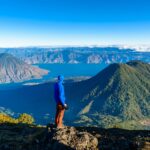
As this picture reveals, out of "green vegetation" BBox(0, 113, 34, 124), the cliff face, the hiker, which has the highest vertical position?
the hiker

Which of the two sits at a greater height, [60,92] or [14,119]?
[60,92]

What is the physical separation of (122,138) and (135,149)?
276 centimetres

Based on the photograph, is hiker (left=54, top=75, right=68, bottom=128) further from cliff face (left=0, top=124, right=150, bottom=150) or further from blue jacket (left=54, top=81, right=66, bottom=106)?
cliff face (left=0, top=124, right=150, bottom=150)

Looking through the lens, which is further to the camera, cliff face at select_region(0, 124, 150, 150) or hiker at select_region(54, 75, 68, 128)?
hiker at select_region(54, 75, 68, 128)

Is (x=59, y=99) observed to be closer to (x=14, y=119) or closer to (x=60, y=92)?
(x=60, y=92)

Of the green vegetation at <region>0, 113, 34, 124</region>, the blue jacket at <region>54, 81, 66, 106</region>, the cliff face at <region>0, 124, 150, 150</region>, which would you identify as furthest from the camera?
the green vegetation at <region>0, 113, 34, 124</region>

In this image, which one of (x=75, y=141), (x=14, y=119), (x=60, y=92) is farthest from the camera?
(x=14, y=119)

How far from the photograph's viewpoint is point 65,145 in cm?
2764

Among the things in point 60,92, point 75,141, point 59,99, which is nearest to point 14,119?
point 59,99

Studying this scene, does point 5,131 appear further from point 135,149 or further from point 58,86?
point 135,149

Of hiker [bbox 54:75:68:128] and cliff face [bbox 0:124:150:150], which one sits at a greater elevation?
hiker [bbox 54:75:68:128]

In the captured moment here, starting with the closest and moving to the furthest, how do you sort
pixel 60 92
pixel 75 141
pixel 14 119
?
pixel 75 141 → pixel 60 92 → pixel 14 119

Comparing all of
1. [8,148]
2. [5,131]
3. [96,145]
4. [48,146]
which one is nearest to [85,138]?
[96,145]

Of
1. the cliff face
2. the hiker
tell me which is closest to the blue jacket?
the hiker
